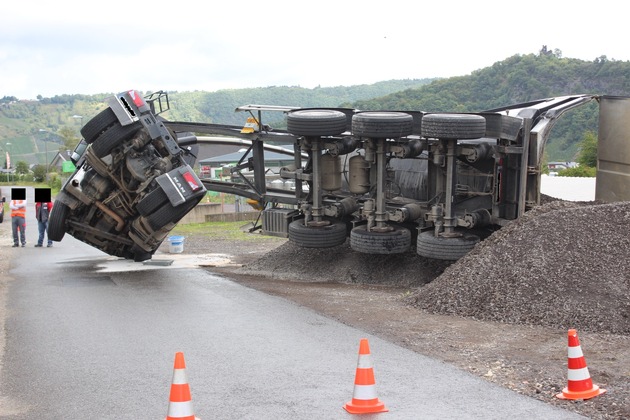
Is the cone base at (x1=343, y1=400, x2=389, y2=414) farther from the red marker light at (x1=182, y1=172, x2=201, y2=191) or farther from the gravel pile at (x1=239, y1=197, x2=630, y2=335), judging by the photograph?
the red marker light at (x1=182, y1=172, x2=201, y2=191)

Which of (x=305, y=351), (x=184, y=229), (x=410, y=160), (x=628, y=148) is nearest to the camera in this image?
(x=305, y=351)

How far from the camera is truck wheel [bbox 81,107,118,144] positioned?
14.9m

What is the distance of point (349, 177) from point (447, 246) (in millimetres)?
2795

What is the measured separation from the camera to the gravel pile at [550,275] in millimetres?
9977

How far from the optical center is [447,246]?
43.3 feet

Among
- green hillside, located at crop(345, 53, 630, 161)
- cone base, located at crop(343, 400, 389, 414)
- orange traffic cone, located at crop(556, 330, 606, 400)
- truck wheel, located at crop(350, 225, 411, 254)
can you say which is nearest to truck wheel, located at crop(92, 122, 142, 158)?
truck wheel, located at crop(350, 225, 411, 254)

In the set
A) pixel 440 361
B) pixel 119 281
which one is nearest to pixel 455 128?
pixel 440 361

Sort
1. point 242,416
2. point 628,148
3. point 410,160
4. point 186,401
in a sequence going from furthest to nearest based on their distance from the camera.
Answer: point 410,160, point 628,148, point 242,416, point 186,401

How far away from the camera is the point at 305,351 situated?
880 cm

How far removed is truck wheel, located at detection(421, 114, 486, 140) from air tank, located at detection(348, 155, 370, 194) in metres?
2.21

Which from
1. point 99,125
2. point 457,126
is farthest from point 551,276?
point 99,125

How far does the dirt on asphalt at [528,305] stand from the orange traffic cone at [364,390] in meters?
1.37

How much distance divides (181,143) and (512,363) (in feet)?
34.8

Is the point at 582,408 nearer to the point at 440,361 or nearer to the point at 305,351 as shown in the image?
the point at 440,361
